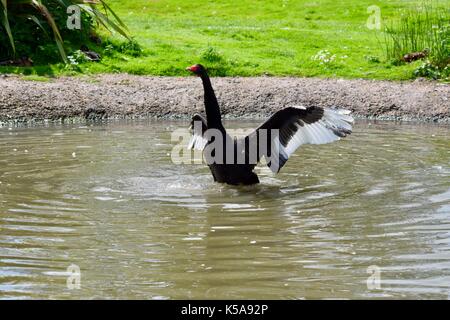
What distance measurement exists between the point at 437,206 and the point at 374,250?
5.46 feet

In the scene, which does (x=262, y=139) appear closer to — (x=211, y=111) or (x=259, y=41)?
(x=211, y=111)

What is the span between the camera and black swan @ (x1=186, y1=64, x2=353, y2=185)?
9.08m

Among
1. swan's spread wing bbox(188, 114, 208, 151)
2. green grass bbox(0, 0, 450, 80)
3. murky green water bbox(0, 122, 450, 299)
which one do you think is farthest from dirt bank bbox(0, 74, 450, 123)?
swan's spread wing bbox(188, 114, 208, 151)

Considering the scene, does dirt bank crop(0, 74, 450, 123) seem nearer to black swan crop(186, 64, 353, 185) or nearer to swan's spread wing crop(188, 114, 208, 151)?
swan's spread wing crop(188, 114, 208, 151)

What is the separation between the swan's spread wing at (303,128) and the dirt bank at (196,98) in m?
6.06

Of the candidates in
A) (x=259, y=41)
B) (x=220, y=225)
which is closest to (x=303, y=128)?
(x=220, y=225)

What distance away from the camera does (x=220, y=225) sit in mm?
7398

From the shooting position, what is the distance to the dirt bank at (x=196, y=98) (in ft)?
48.9

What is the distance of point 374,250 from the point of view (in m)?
6.53

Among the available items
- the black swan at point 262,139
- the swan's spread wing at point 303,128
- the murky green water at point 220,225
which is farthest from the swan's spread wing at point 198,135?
the swan's spread wing at point 303,128

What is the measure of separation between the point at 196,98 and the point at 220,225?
836 cm

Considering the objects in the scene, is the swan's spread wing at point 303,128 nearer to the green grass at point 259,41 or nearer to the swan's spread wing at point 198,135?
the swan's spread wing at point 198,135

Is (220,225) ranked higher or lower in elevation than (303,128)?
lower

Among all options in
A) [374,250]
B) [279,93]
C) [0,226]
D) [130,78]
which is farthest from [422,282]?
[130,78]
